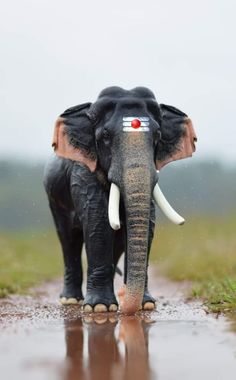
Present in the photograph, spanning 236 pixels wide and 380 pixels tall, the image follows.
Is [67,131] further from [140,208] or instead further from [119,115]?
[140,208]

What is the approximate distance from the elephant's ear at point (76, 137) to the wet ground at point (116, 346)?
1302 mm

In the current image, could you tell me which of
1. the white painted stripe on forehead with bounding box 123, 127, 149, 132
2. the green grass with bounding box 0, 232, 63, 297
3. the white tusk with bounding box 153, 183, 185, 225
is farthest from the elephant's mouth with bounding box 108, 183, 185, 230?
the green grass with bounding box 0, 232, 63, 297

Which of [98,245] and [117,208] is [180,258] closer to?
[98,245]

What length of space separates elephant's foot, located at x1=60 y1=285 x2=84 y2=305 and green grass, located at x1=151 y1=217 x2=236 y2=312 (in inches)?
46.4

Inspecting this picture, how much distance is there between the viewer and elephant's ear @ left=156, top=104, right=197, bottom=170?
750 cm

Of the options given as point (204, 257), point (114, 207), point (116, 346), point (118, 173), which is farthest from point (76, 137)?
point (204, 257)

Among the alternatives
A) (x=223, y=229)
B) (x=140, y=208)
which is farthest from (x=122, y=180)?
(x=223, y=229)

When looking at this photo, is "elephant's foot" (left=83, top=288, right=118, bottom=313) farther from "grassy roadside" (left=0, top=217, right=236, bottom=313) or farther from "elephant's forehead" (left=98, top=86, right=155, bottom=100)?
"elephant's forehead" (left=98, top=86, right=155, bottom=100)

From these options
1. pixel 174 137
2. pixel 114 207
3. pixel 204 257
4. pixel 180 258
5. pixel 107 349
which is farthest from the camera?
pixel 180 258

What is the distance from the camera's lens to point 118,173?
21.8ft

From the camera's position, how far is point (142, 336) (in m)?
5.69

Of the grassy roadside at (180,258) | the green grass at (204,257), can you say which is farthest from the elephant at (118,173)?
the grassy roadside at (180,258)

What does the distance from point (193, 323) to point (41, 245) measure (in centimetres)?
1366

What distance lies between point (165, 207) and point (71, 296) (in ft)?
7.87
